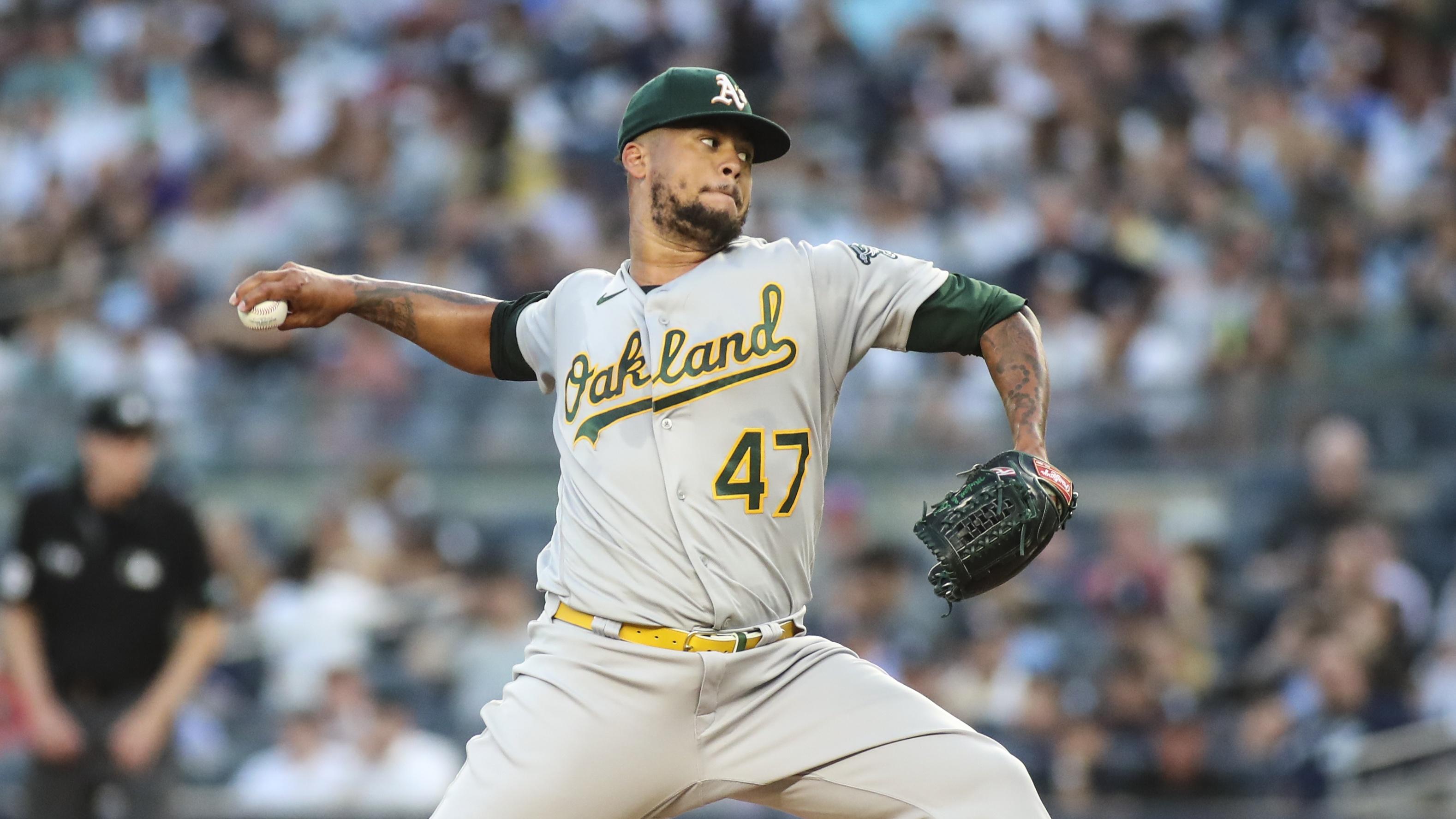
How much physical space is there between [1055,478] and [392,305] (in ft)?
5.16

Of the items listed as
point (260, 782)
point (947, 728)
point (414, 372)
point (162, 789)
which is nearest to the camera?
point (947, 728)

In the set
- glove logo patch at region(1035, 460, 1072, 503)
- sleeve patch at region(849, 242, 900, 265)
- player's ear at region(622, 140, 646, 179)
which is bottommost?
glove logo patch at region(1035, 460, 1072, 503)

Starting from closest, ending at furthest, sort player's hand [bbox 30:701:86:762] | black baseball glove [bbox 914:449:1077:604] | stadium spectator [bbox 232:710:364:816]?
black baseball glove [bbox 914:449:1077:604] < player's hand [bbox 30:701:86:762] < stadium spectator [bbox 232:710:364:816]

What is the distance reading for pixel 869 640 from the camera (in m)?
8.17

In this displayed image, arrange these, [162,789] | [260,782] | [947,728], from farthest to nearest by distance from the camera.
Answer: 1. [260,782]
2. [162,789]
3. [947,728]

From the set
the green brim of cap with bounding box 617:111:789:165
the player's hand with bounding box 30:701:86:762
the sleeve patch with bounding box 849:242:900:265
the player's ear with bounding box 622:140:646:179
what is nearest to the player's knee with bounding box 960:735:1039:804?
the sleeve patch with bounding box 849:242:900:265

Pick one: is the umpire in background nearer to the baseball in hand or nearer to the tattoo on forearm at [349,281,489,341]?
the tattoo on forearm at [349,281,489,341]

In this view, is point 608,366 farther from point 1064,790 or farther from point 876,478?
point 876,478

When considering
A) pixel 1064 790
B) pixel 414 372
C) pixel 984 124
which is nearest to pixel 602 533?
pixel 1064 790

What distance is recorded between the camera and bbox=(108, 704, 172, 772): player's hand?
19.7ft

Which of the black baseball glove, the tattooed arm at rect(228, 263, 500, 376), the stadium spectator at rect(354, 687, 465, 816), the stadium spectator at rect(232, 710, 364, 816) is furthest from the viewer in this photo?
the stadium spectator at rect(232, 710, 364, 816)

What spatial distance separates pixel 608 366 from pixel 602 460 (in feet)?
0.65

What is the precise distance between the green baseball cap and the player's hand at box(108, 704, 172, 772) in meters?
3.24

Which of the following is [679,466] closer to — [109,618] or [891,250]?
[109,618]
